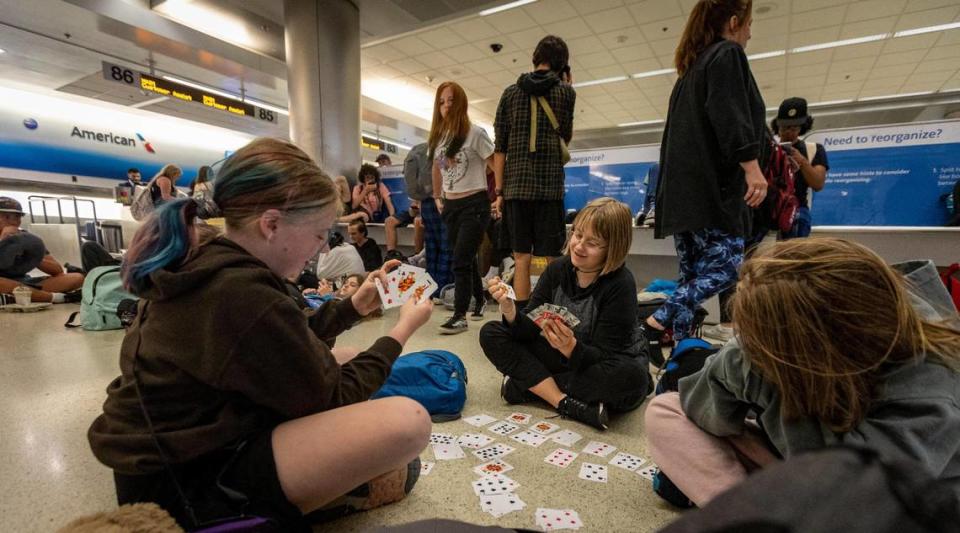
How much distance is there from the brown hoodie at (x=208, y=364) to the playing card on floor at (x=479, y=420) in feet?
2.74

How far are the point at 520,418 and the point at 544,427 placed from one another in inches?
4.2

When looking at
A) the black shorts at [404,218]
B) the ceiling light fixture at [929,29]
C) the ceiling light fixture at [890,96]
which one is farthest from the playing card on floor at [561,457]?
the ceiling light fixture at [890,96]

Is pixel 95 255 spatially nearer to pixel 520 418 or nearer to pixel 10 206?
pixel 10 206

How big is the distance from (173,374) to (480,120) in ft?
35.4

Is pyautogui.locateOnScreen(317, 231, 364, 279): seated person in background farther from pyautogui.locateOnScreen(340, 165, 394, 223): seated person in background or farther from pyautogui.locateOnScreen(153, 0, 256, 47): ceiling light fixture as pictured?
pyautogui.locateOnScreen(153, 0, 256, 47): ceiling light fixture

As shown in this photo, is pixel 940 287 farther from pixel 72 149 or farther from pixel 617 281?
pixel 72 149

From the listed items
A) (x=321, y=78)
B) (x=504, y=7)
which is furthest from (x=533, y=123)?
(x=321, y=78)

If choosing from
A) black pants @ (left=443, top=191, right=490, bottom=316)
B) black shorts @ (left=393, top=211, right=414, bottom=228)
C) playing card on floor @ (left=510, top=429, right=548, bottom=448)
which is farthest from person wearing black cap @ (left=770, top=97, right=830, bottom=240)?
black shorts @ (left=393, top=211, right=414, bottom=228)

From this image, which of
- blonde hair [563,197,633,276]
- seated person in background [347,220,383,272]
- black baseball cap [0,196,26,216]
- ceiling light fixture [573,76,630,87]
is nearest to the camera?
blonde hair [563,197,633,276]

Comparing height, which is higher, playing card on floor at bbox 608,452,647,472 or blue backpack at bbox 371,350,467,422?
blue backpack at bbox 371,350,467,422

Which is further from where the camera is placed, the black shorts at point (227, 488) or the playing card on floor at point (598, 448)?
the playing card on floor at point (598, 448)

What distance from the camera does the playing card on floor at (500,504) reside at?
3.40 ft

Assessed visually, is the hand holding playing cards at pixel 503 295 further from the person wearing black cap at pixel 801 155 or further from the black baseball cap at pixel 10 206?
the black baseball cap at pixel 10 206

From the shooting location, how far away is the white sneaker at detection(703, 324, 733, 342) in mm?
2703
